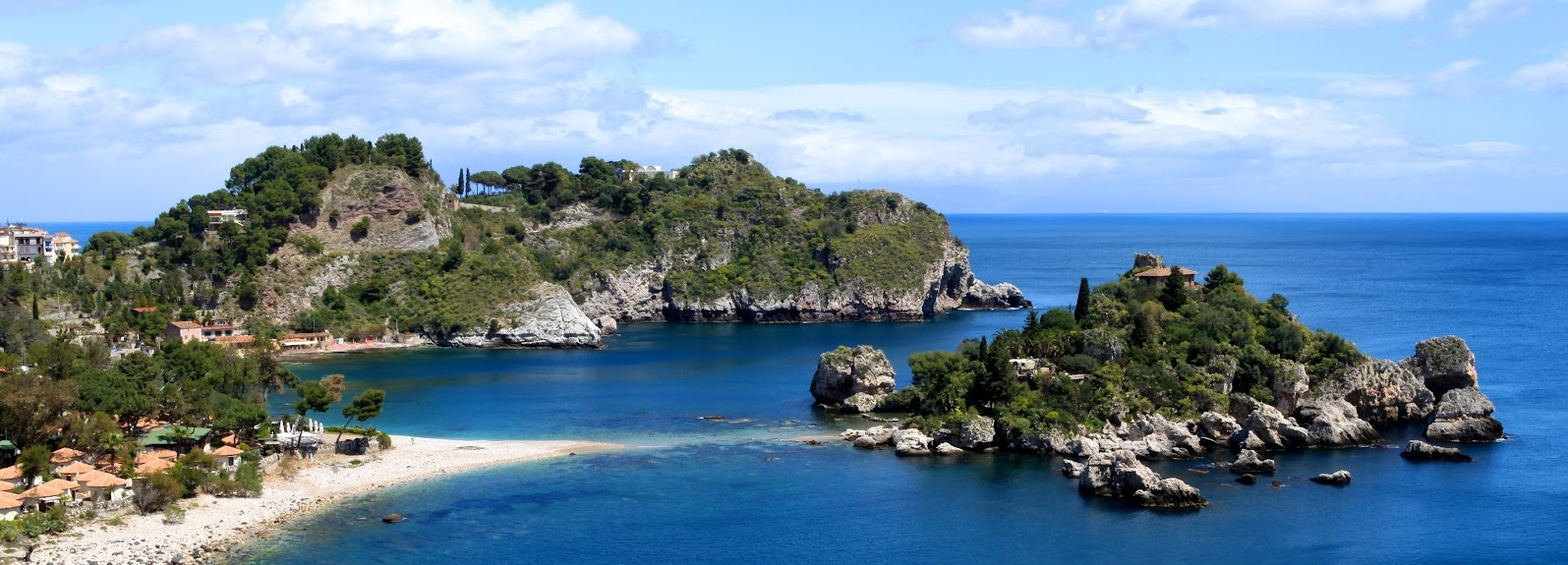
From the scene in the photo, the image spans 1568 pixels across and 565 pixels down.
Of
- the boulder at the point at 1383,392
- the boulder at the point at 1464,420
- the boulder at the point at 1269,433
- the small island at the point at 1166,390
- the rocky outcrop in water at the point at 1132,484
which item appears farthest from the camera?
the boulder at the point at 1383,392

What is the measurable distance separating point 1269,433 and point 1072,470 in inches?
443

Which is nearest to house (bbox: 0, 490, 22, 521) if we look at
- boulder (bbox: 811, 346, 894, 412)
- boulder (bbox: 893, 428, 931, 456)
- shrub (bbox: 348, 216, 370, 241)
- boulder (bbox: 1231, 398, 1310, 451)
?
boulder (bbox: 893, 428, 931, 456)

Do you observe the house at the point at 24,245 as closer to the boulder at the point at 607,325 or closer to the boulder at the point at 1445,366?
the boulder at the point at 607,325

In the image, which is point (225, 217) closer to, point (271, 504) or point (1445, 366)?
point (271, 504)

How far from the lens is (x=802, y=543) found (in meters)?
50.0

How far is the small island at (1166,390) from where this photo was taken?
65000 mm

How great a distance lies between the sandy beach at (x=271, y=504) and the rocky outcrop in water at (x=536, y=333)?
4614 centimetres

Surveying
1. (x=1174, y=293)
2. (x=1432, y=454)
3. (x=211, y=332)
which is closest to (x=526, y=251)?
(x=211, y=332)

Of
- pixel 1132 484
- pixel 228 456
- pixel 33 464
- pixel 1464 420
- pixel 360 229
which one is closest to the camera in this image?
pixel 33 464

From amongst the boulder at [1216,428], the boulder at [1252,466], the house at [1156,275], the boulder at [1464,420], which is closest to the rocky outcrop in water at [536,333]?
the house at [1156,275]

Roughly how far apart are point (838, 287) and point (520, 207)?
34866 millimetres

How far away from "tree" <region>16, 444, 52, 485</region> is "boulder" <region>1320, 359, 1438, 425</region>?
55307 millimetres

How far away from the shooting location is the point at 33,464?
50.4 m

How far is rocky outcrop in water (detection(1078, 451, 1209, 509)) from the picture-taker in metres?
54.2
